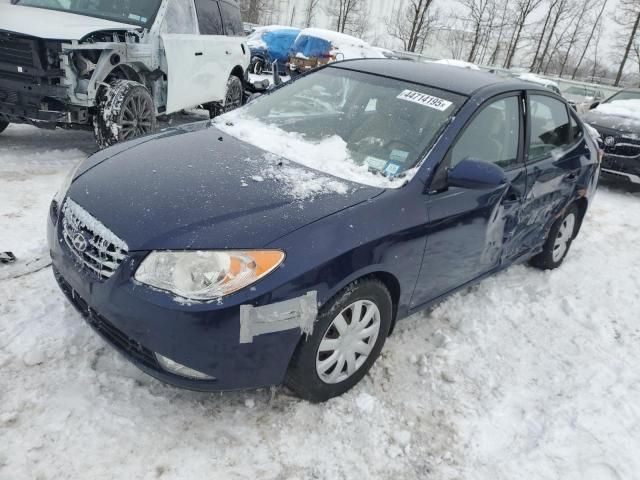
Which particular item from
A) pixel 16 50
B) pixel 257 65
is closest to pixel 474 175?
pixel 16 50

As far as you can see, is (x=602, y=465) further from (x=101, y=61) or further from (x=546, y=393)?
(x=101, y=61)

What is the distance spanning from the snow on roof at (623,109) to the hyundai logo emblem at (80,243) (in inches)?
337

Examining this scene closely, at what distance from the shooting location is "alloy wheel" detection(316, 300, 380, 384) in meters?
2.41

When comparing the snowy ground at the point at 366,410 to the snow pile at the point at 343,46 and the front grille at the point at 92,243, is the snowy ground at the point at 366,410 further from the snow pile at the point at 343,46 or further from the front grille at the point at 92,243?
the snow pile at the point at 343,46

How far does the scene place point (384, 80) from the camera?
336cm

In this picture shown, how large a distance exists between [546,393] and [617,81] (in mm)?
36280

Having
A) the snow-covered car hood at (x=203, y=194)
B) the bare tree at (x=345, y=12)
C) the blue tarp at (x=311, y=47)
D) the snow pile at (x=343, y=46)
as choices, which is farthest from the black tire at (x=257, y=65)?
the bare tree at (x=345, y=12)

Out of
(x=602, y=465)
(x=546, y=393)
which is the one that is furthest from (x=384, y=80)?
(x=602, y=465)

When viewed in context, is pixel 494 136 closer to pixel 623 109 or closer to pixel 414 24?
pixel 623 109

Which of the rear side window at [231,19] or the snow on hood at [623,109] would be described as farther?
the snow on hood at [623,109]

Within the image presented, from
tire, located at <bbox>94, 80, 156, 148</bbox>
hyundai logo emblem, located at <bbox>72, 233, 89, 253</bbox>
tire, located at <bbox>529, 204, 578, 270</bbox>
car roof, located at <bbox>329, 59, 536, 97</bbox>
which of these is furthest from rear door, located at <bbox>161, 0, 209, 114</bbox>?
tire, located at <bbox>529, 204, 578, 270</bbox>

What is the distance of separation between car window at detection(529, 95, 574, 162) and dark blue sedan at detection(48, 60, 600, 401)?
0.08 feet

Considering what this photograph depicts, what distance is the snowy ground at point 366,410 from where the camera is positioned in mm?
2146

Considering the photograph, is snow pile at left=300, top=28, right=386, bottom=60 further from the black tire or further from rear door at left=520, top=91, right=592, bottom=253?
rear door at left=520, top=91, right=592, bottom=253
